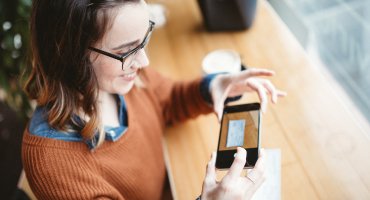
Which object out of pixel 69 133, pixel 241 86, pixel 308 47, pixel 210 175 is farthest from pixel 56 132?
pixel 308 47

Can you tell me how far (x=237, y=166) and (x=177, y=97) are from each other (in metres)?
0.47

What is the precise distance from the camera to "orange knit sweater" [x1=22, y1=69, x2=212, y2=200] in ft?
2.50

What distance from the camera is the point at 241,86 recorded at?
3.16 ft

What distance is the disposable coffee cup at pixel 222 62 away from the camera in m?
1.10

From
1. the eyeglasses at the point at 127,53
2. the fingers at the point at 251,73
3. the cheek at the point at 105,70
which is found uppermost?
the eyeglasses at the point at 127,53

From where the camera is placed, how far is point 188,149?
100 cm

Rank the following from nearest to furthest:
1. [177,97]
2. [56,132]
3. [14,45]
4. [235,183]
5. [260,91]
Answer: [235,183]
[56,132]
[260,91]
[177,97]
[14,45]

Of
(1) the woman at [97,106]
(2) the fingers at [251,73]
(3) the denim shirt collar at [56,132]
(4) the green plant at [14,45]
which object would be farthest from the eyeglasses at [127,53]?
(4) the green plant at [14,45]

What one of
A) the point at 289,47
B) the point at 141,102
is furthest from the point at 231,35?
the point at 141,102

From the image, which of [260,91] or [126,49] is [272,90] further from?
[126,49]

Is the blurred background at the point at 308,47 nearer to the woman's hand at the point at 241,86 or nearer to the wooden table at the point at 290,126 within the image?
the wooden table at the point at 290,126

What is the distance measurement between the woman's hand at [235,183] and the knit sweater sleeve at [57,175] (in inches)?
10.0

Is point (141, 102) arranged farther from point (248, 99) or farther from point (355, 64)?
point (355, 64)

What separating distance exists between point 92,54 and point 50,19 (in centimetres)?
11
